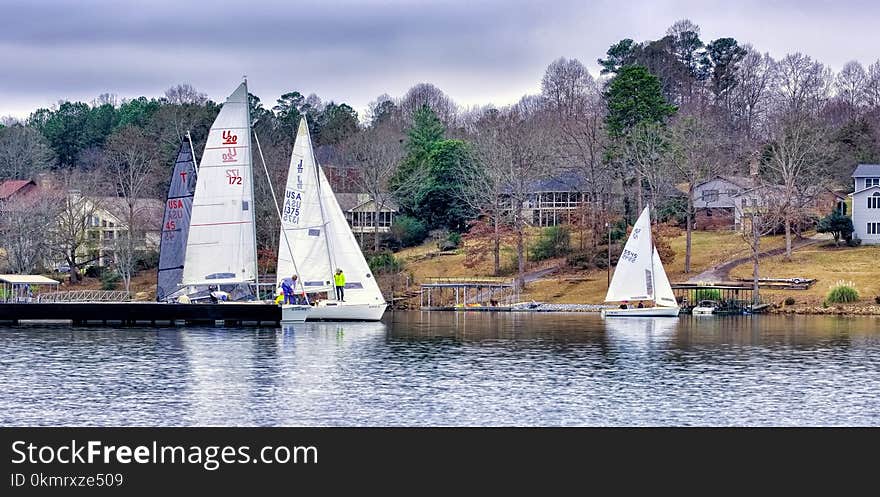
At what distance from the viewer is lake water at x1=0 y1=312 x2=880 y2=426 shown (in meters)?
36.2

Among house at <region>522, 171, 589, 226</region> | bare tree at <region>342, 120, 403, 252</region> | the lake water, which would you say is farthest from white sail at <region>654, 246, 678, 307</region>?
house at <region>522, 171, 589, 226</region>

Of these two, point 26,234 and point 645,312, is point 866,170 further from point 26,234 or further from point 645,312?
point 26,234

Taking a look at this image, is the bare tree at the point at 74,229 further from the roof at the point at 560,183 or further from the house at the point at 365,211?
the roof at the point at 560,183

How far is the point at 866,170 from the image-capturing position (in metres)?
107

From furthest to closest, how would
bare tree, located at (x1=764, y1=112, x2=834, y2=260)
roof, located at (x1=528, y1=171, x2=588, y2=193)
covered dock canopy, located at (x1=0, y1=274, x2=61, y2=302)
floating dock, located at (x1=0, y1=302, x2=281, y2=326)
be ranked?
roof, located at (x1=528, y1=171, x2=588, y2=193) < bare tree, located at (x1=764, y1=112, x2=834, y2=260) < covered dock canopy, located at (x1=0, y1=274, x2=61, y2=302) < floating dock, located at (x1=0, y1=302, x2=281, y2=326)

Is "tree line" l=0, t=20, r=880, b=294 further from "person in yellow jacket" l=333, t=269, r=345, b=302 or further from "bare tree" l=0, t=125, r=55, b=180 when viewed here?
"person in yellow jacket" l=333, t=269, r=345, b=302

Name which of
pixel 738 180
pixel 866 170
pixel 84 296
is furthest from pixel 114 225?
pixel 866 170

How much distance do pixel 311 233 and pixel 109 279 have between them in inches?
1478

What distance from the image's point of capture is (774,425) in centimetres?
3481

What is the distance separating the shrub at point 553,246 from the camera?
344 feet

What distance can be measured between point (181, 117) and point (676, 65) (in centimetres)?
7014

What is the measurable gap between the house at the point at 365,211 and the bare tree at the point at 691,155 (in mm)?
26483

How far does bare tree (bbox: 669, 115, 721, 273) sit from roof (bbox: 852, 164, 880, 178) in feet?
37.0
